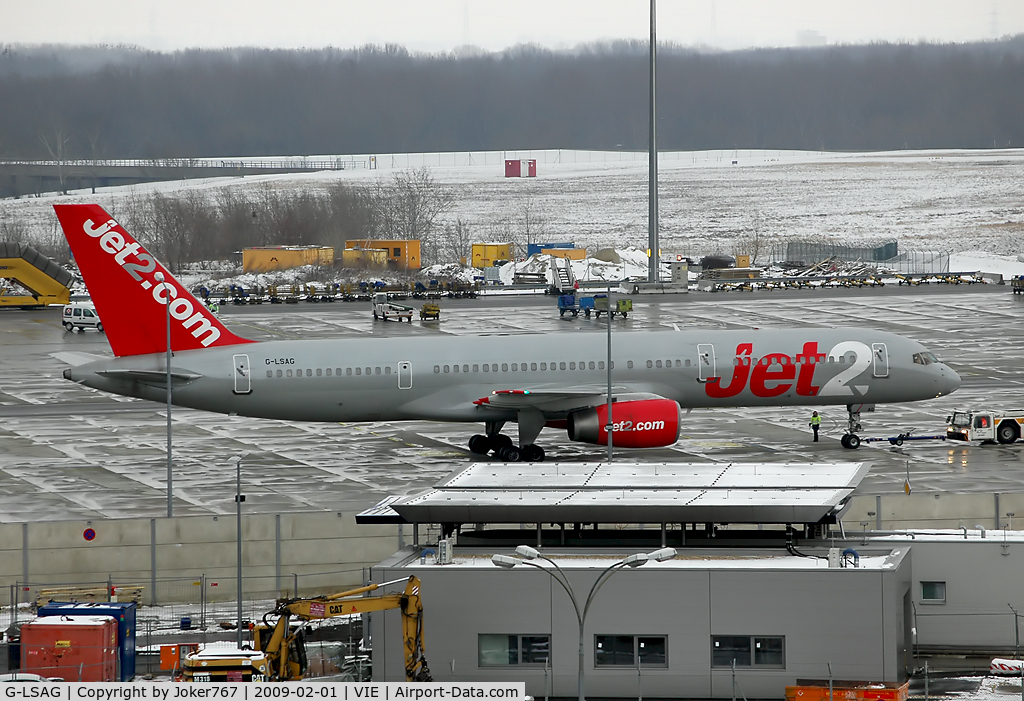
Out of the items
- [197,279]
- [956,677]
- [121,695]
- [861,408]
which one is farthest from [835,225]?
[121,695]

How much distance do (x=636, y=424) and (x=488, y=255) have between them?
100 m

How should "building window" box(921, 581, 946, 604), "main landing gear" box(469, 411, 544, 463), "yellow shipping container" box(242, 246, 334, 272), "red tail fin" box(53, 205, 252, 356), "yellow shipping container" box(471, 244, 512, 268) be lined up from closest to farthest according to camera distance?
1. "building window" box(921, 581, 946, 604)
2. "red tail fin" box(53, 205, 252, 356)
3. "main landing gear" box(469, 411, 544, 463)
4. "yellow shipping container" box(242, 246, 334, 272)
5. "yellow shipping container" box(471, 244, 512, 268)

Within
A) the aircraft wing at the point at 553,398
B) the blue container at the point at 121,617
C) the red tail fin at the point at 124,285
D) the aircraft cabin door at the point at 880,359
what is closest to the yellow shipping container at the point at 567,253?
the aircraft cabin door at the point at 880,359

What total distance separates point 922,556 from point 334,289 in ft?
315

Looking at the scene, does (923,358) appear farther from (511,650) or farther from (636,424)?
(511,650)

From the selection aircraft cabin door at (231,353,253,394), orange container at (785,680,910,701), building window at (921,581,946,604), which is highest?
aircraft cabin door at (231,353,253,394)

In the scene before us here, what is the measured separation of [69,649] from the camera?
3006 centimetres

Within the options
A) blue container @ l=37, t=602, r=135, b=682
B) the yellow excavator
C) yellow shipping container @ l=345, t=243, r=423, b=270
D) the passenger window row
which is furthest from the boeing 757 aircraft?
yellow shipping container @ l=345, t=243, r=423, b=270

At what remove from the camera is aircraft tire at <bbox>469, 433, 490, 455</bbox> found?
176 feet

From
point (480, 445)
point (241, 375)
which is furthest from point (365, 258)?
point (241, 375)

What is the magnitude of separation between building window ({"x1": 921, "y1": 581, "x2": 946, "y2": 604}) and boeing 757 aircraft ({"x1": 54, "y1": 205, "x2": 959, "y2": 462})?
59.4ft

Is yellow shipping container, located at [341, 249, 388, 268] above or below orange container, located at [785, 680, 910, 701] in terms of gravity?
above

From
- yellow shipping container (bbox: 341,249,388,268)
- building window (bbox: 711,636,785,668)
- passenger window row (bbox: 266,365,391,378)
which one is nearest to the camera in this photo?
building window (bbox: 711,636,785,668)

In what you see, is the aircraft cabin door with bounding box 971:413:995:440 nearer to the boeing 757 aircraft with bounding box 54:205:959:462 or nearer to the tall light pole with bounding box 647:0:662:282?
the boeing 757 aircraft with bounding box 54:205:959:462
